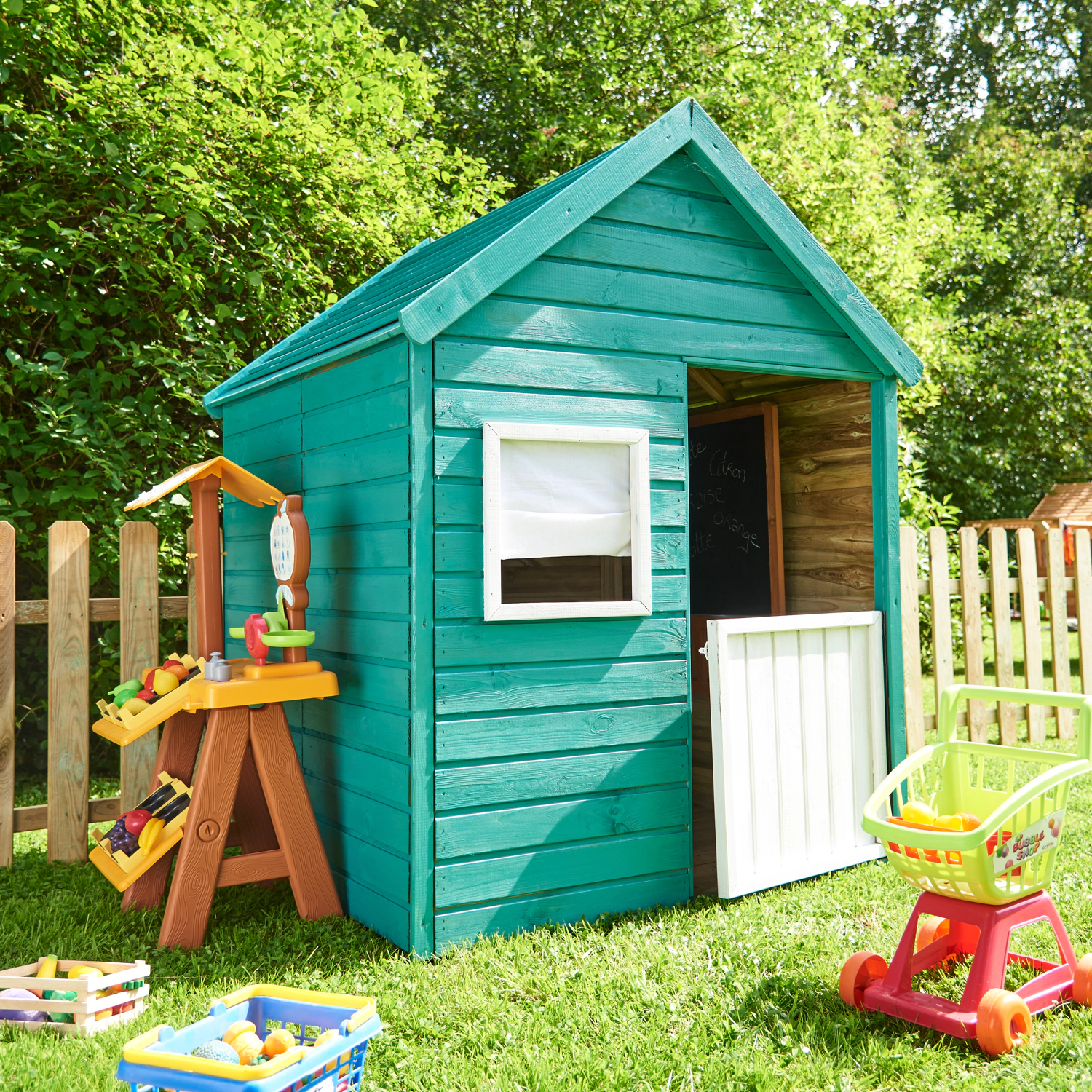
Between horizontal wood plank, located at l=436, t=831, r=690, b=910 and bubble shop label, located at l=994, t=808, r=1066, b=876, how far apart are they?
163 centimetres

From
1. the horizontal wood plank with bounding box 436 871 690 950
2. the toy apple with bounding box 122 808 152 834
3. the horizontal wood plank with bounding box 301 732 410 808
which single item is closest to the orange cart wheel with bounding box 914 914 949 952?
the horizontal wood plank with bounding box 436 871 690 950

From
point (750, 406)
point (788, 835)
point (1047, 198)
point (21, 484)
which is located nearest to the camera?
point (788, 835)

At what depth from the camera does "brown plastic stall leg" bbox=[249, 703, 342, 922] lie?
13.8 ft

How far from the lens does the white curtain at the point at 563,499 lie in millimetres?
4160

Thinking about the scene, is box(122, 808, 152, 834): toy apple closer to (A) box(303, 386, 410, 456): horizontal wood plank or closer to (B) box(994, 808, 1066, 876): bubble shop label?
(A) box(303, 386, 410, 456): horizontal wood plank

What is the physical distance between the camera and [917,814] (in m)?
3.39

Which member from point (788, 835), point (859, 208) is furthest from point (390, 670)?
point (859, 208)

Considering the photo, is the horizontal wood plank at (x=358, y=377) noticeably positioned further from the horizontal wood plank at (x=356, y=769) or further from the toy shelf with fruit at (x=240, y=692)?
the horizontal wood plank at (x=356, y=769)

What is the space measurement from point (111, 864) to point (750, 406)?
13.5 ft

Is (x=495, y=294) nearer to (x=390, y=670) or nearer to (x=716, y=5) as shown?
(x=390, y=670)

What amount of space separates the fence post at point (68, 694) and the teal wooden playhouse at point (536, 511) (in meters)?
1.21

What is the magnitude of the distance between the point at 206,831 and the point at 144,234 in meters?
4.32

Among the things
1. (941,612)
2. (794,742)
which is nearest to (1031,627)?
(941,612)

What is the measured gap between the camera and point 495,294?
4.12 metres
